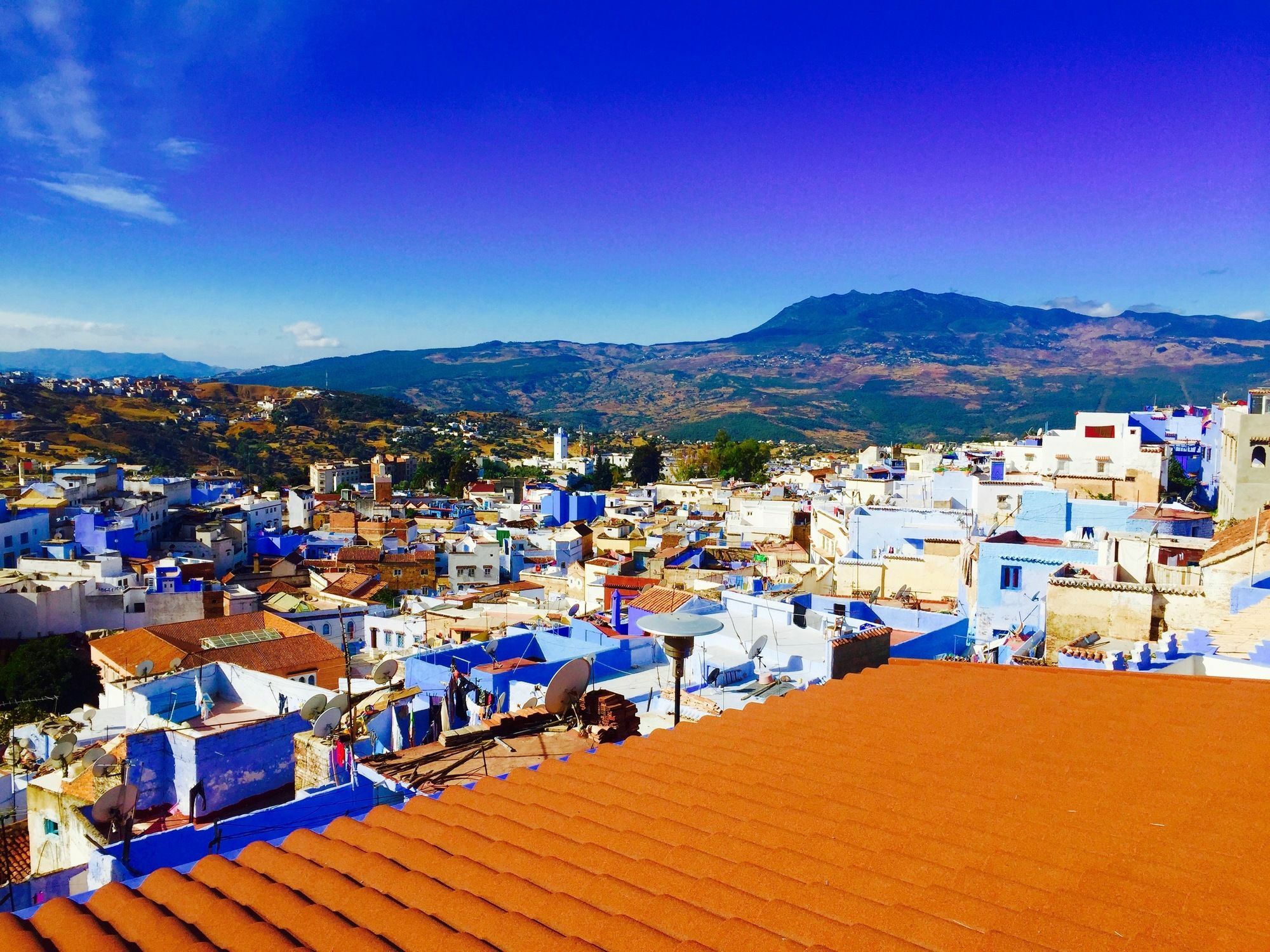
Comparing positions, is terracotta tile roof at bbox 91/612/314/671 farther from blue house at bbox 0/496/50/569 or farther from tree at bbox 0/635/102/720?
blue house at bbox 0/496/50/569

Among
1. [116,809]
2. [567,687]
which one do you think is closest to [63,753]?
[116,809]

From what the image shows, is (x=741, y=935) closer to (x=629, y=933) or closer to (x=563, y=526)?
(x=629, y=933)

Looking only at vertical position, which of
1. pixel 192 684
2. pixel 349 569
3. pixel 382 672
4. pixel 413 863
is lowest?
pixel 349 569

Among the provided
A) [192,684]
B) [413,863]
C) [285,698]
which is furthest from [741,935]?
[192,684]

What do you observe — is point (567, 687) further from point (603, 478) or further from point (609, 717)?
point (603, 478)

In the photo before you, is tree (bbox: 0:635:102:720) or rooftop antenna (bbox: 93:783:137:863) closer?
rooftop antenna (bbox: 93:783:137:863)

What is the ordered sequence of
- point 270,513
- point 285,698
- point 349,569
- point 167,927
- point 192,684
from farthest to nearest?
point 270,513
point 349,569
point 192,684
point 285,698
point 167,927

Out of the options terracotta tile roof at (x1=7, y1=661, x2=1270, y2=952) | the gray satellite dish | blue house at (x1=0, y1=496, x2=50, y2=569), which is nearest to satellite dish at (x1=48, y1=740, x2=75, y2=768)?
the gray satellite dish
